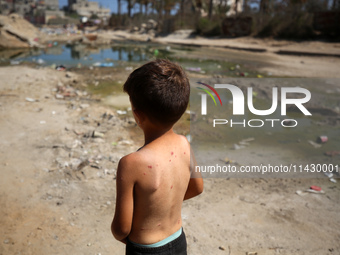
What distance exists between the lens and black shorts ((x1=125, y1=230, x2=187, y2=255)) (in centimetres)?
117

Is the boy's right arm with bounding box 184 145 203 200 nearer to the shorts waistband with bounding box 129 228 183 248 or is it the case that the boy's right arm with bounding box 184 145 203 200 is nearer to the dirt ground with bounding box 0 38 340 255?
the shorts waistband with bounding box 129 228 183 248

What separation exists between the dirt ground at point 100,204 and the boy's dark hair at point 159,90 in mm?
1365

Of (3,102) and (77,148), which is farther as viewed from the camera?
(3,102)

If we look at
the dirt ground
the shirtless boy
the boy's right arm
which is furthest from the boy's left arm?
the dirt ground

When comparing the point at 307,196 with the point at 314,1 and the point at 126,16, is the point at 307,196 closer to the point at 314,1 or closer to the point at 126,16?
the point at 314,1

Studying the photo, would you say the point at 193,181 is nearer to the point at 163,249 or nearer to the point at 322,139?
the point at 163,249

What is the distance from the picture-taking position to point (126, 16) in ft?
122

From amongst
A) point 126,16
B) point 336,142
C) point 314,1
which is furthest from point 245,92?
point 126,16

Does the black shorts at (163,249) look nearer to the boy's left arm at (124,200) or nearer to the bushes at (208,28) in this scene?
the boy's left arm at (124,200)

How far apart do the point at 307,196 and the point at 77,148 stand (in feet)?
8.20

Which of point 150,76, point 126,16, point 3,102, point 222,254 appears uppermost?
point 126,16

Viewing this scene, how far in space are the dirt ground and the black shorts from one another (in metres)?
0.89

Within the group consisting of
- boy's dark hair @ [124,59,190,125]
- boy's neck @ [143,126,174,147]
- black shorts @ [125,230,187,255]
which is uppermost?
boy's dark hair @ [124,59,190,125]

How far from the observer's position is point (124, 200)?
1064 millimetres
